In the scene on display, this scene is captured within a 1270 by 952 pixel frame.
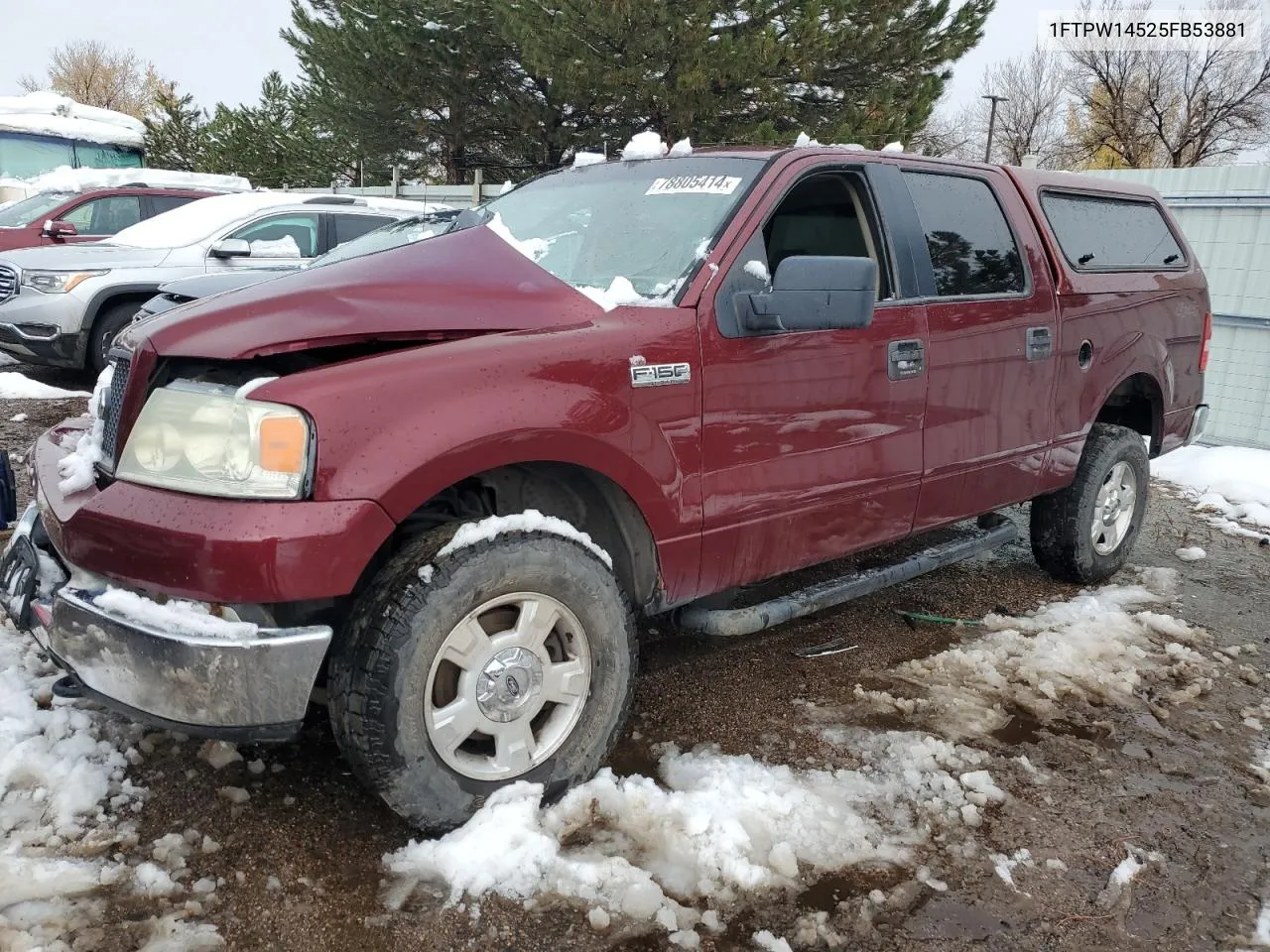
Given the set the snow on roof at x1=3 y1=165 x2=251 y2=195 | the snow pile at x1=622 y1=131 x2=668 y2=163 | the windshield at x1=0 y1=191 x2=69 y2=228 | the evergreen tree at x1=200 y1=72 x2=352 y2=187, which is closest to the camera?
the snow pile at x1=622 y1=131 x2=668 y2=163

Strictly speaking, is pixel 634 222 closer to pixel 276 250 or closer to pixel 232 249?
pixel 232 249

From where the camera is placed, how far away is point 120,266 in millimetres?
7504

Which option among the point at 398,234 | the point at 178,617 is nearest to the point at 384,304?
the point at 178,617

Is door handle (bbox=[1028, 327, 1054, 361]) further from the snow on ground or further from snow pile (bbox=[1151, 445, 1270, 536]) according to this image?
snow pile (bbox=[1151, 445, 1270, 536])

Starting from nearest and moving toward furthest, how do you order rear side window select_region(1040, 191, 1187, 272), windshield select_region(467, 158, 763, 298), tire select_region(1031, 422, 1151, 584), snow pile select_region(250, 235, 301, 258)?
windshield select_region(467, 158, 763, 298) → rear side window select_region(1040, 191, 1187, 272) → tire select_region(1031, 422, 1151, 584) → snow pile select_region(250, 235, 301, 258)

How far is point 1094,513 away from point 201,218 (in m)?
7.58

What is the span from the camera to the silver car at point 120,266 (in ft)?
23.7

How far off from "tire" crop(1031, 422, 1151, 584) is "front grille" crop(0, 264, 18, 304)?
7.79 meters

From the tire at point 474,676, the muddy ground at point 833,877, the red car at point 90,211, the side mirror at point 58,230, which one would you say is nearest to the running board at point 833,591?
the muddy ground at point 833,877

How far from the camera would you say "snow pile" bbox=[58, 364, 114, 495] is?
7.75 ft

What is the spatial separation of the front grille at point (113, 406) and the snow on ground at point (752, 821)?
1.27m

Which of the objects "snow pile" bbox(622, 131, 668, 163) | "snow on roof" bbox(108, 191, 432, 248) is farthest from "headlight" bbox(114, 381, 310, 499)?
"snow on roof" bbox(108, 191, 432, 248)

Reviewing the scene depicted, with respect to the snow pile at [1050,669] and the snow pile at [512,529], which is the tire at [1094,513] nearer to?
the snow pile at [1050,669]

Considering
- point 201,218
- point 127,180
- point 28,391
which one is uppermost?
point 127,180
